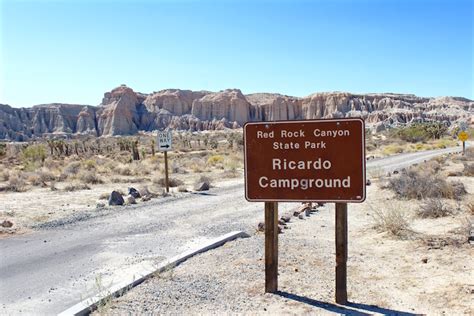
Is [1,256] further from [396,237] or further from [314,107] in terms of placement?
[314,107]

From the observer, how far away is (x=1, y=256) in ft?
25.2

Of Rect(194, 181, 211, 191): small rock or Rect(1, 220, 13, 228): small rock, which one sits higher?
Rect(1, 220, 13, 228): small rock

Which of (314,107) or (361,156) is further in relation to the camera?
(314,107)

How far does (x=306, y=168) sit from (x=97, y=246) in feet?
15.0

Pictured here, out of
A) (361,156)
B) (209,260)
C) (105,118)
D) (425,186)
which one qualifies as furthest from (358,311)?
(105,118)

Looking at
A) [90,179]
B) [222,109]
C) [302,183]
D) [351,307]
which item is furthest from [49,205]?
[222,109]

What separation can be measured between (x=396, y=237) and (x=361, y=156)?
3.53 metres

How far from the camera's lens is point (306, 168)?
519 cm

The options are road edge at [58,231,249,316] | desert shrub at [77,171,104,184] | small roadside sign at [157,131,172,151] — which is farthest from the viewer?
desert shrub at [77,171,104,184]

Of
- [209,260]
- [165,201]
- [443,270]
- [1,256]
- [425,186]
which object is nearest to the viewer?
[443,270]

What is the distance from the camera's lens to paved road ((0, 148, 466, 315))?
5.81m

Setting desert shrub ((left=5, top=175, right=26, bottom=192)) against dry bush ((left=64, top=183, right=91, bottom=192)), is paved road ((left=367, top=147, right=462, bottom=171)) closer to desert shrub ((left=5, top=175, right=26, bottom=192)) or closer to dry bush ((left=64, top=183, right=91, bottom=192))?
dry bush ((left=64, top=183, right=91, bottom=192))

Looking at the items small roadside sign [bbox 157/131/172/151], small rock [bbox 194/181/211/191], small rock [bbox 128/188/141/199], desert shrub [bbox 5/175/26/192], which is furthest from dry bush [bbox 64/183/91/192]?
small rock [bbox 194/181/211/191]

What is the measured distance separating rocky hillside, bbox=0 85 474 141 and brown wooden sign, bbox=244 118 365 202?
131 metres
